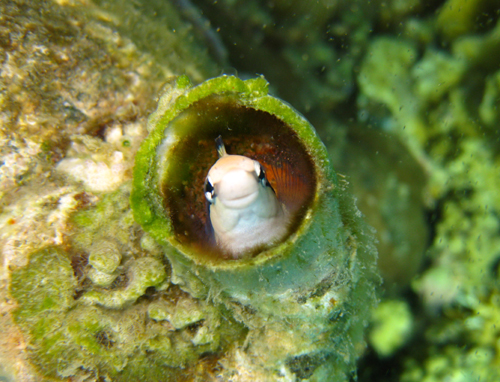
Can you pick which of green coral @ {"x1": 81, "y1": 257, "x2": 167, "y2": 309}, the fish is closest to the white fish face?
the fish

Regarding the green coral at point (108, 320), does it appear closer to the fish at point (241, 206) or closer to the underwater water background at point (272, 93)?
the underwater water background at point (272, 93)

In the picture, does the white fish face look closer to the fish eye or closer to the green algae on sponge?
the fish eye

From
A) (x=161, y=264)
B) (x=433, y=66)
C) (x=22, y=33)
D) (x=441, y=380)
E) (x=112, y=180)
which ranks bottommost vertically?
(x=441, y=380)

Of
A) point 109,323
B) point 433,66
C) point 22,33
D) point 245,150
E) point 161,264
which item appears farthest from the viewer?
point 433,66

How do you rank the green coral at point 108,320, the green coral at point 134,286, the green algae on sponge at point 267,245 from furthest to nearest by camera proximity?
1. the green coral at point 134,286
2. the green coral at point 108,320
3. the green algae on sponge at point 267,245

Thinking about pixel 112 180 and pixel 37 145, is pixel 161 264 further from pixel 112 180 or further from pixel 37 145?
pixel 37 145

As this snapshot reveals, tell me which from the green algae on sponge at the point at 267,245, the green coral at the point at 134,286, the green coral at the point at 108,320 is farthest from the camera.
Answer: the green coral at the point at 134,286

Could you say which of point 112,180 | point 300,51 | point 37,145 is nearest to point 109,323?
point 112,180

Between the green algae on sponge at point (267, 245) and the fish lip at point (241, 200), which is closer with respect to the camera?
the green algae on sponge at point (267, 245)

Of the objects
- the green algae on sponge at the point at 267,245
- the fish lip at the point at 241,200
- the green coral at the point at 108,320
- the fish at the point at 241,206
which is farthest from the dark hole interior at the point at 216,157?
the green coral at the point at 108,320
